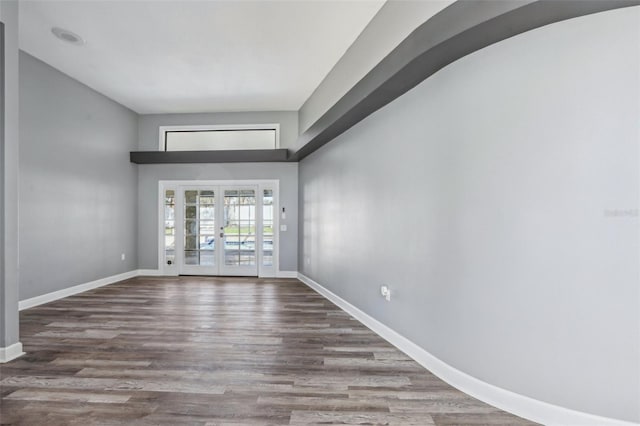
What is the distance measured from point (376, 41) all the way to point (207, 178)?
509cm

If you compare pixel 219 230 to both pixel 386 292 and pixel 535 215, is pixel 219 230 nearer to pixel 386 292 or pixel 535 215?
pixel 386 292

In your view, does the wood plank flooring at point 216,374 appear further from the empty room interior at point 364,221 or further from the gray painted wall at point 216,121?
the gray painted wall at point 216,121

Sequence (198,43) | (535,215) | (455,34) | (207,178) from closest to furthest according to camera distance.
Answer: (535,215), (455,34), (198,43), (207,178)

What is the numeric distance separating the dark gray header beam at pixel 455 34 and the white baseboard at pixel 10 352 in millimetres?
3998

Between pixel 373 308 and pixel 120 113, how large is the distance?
20.4 ft

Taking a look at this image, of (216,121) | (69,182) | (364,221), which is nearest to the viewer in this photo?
(364,221)

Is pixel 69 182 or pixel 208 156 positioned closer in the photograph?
pixel 69 182

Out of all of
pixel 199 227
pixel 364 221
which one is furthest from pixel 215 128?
pixel 364 221

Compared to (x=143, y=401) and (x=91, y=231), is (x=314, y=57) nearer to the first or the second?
(x=143, y=401)

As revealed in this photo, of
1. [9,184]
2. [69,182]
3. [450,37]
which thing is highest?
[450,37]

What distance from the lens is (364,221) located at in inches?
168

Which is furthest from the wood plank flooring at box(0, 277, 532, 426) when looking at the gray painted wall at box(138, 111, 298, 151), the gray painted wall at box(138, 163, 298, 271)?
the gray painted wall at box(138, 111, 298, 151)

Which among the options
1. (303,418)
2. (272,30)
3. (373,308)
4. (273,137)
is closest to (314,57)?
(272,30)

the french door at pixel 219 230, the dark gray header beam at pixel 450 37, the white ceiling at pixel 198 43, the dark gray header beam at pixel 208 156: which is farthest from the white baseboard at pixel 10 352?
the dark gray header beam at pixel 208 156
